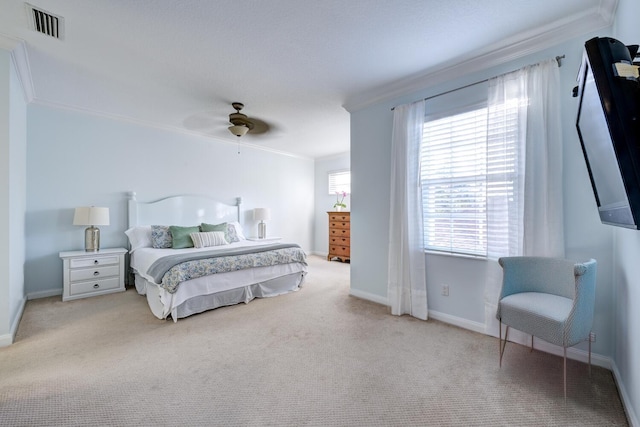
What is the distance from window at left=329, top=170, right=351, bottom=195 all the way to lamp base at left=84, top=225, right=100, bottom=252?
4631mm

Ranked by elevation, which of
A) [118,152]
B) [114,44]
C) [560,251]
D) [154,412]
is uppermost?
[114,44]

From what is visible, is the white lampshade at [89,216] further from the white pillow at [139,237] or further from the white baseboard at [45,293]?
the white baseboard at [45,293]

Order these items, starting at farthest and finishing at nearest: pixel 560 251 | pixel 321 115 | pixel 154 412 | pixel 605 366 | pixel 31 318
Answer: pixel 321 115 < pixel 31 318 < pixel 560 251 < pixel 605 366 < pixel 154 412

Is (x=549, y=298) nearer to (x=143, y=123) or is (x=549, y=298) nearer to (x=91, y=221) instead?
(x=91, y=221)

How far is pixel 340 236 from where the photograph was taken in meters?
6.23

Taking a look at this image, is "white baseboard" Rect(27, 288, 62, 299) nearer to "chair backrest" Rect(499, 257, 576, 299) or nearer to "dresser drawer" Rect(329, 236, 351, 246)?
"dresser drawer" Rect(329, 236, 351, 246)

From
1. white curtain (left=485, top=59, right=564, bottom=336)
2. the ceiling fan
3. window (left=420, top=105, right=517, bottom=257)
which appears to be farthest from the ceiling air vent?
white curtain (left=485, top=59, right=564, bottom=336)

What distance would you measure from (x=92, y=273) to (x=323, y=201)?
475 centimetres

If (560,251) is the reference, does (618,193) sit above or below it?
above

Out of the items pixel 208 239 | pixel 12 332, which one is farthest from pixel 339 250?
pixel 12 332

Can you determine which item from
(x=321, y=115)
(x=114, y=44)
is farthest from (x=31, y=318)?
(x=321, y=115)

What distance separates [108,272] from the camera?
12.5 feet

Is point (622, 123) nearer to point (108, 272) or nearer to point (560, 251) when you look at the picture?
point (560, 251)

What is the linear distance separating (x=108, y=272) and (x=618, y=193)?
504 centimetres
